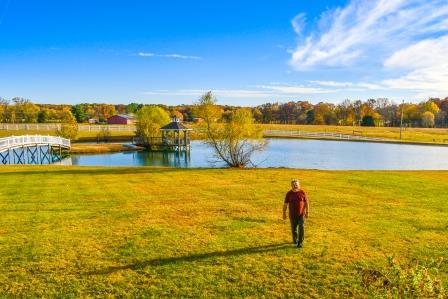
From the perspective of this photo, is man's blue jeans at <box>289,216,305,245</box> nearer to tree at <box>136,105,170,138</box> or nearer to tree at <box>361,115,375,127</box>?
tree at <box>136,105,170,138</box>

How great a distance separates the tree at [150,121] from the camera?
2520 inches

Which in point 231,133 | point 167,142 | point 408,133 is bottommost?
point 167,142

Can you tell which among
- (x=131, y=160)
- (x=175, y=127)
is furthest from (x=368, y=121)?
(x=131, y=160)

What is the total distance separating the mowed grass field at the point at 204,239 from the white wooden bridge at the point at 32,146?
22.5 metres

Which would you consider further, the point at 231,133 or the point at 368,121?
the point at 368,121

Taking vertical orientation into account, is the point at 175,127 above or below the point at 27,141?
above

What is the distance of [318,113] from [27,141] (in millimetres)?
113633

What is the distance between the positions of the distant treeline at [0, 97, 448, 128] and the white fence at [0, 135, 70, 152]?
5787 cm

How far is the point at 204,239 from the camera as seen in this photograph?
11008 mm

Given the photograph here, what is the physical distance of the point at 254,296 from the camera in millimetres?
7801

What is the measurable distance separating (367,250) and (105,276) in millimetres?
6661

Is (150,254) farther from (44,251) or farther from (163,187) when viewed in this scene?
(163,187)

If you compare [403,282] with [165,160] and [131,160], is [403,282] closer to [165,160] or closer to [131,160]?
[131,160]

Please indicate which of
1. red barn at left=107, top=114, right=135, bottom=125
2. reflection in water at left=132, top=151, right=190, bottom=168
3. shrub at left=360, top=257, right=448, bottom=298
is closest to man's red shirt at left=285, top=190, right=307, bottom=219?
shrub at left=360, top=257, right=448, bottom=298
